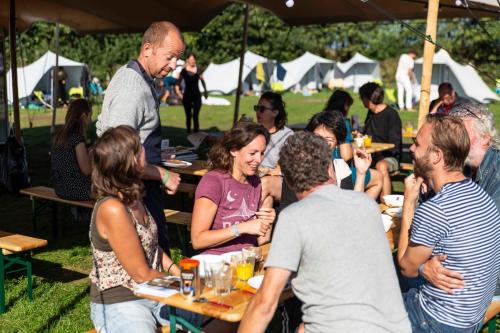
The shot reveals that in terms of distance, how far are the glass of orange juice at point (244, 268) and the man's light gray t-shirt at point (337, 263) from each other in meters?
0.54

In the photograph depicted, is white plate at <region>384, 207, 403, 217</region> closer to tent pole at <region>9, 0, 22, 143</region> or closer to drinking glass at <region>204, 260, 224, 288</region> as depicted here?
drinking glass at <region>204, 260, 224, 288</region>

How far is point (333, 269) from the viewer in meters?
2.30

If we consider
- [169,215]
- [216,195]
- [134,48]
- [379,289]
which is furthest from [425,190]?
[134,48]

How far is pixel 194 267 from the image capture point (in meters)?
2.70

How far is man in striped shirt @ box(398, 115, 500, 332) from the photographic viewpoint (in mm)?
2623

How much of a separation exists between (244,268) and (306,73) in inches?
1157

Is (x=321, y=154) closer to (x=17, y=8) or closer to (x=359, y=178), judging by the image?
(x=359, y=178)

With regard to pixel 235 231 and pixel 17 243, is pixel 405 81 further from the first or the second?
pixel 235 231

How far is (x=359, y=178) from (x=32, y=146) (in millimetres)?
10182

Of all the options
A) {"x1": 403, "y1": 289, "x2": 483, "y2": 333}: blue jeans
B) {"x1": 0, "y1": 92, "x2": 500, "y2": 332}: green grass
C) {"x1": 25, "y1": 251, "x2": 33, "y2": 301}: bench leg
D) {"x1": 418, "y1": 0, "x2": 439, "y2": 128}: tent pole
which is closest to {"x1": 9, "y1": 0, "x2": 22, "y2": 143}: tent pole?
{"x1": 0, "y1": 92, "x2": 500, "y2": 332}: green grass

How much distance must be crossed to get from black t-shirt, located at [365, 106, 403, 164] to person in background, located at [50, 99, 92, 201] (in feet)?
11.8

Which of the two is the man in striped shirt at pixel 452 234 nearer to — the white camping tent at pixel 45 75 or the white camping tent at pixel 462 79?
the white camping tent at pixel 45 75

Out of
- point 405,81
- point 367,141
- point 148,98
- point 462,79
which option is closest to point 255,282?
point 148,98

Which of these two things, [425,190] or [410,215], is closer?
[410,215]
